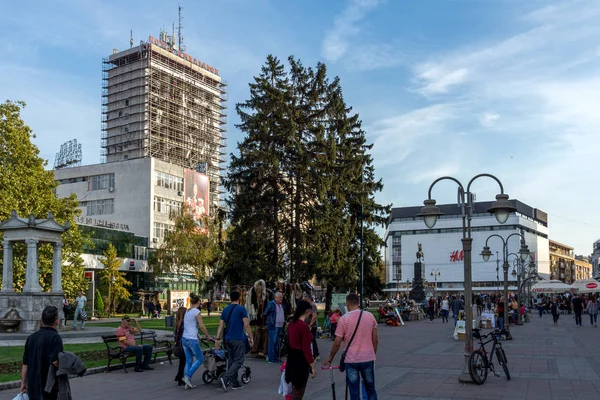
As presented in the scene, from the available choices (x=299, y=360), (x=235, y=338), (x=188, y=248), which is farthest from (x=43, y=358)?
(x=188, y=248)

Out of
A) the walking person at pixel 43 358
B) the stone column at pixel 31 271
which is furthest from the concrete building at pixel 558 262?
the walking person at pixel 43 358

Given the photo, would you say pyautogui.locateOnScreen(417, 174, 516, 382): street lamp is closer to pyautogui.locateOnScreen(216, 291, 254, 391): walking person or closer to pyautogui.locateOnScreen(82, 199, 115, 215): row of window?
pyautogui.locateOnScreen(216, 291, 254, 391): walking person

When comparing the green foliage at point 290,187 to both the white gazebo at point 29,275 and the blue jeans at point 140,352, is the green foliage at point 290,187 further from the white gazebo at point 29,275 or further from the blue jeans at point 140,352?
the blue jeans at point 140,352

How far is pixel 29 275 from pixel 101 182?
61.0 metres

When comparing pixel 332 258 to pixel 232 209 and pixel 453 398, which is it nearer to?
pixel 232 209

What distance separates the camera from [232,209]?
40.0 meters

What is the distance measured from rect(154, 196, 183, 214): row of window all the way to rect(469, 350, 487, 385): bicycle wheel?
2786 inches

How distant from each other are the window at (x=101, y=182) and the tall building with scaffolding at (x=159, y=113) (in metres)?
18.2

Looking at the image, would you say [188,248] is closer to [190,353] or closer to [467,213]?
[467,213]

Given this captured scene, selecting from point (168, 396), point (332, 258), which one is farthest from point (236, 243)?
point (168, 396)

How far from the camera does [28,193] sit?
3950 cm

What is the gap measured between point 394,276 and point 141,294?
3971 inches

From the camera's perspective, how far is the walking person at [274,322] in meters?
17.6

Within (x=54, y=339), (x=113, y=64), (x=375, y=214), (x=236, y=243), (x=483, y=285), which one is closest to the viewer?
(x=54, y=339)
